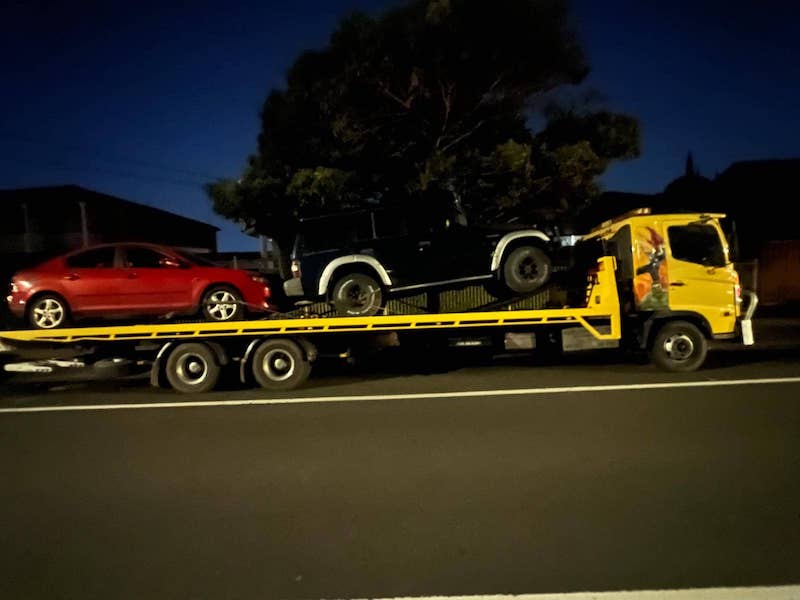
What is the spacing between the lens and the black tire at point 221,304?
388 inches

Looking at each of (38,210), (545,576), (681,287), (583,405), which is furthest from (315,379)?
(38,210)

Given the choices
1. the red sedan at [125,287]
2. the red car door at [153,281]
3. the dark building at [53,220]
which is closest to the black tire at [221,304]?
the red sedan at [125,287]

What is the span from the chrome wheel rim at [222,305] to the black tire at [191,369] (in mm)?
505

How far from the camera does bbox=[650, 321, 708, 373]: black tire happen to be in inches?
391

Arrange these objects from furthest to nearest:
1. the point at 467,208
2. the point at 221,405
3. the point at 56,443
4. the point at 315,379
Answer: the point at 467,208, the point at 315,379, the point at 221,405, the point at 56,443

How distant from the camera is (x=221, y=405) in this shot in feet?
29.0

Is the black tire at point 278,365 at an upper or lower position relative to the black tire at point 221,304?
lower

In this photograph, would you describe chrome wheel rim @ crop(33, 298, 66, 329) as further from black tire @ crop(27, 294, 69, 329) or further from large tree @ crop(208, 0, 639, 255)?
large tree @ crop(208, 0, 639, 255)

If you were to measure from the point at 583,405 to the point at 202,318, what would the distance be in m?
5.69

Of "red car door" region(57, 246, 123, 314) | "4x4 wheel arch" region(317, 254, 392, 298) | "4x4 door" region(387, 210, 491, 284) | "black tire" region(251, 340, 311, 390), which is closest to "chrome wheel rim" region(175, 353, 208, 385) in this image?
"black tire" region(251, 340, 311, 390)

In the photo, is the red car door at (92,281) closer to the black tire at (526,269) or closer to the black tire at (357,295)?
the black tire at (357,295)

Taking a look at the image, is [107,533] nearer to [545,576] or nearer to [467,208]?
[545,576]

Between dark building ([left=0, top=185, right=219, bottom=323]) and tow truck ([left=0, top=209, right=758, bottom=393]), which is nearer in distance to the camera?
tow truck ([left=0, top=209, right=758, bottom=393])

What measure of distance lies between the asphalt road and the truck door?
1.43 meters
